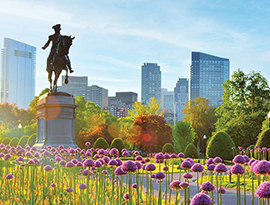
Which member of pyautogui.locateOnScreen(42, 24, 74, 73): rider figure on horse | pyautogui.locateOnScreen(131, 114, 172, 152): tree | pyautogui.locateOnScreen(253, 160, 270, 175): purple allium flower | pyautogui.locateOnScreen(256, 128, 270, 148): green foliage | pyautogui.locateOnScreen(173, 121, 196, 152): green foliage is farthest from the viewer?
pyautogui.locateOnScreen(173, 121, 196, 152): green foliage

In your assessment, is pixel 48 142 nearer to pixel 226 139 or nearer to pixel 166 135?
pixel 226 139

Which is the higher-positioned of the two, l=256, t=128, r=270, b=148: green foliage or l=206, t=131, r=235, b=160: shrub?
l=256, t=128, r=270, b=148: green foliage

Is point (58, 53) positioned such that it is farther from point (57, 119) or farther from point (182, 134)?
point (182, 134)

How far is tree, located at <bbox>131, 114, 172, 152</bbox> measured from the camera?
138ft

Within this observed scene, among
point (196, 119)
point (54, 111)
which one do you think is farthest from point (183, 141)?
point (54, 111)

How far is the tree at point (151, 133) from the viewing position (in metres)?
42.1

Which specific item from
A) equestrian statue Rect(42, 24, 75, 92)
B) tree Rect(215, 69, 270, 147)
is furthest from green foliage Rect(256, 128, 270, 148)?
tree Rect(215, 69, 270, 147)

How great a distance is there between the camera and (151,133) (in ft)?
139

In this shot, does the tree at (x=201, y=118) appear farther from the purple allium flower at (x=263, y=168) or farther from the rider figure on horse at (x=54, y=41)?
the purple allium flower at (x=263, y=168)

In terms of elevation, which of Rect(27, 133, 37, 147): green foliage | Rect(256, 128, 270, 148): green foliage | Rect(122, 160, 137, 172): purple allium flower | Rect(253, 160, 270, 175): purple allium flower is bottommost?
Answer: Rect(27, 133, 37, 147): green foliage

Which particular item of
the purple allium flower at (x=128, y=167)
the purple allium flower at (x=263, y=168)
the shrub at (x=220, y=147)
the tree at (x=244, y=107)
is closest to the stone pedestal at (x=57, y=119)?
the shrub at (x=220, y=147)

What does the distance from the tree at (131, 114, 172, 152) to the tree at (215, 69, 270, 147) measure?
869 cm

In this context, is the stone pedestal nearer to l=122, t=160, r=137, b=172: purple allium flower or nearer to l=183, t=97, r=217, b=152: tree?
l=122, t=160, r=137, b=172: purple allium flower

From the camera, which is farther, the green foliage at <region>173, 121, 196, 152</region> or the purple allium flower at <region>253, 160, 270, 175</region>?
the green foliage at <region>173, 121, 196, 152</region>
